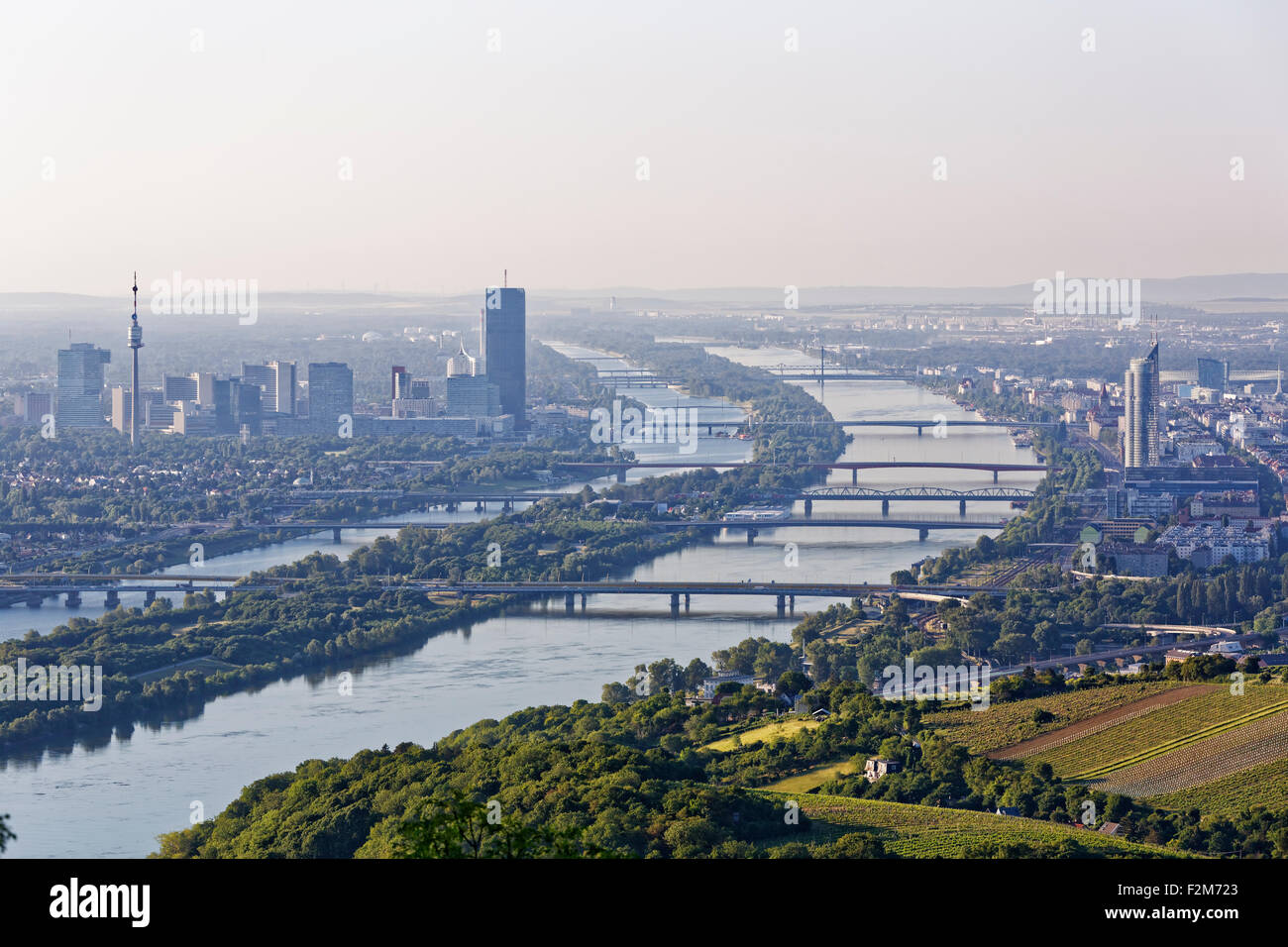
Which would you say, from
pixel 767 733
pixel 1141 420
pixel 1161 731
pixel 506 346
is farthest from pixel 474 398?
pixel 1161 731

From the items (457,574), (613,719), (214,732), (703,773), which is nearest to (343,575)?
(457,574)

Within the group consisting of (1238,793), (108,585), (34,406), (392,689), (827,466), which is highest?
(34,406)

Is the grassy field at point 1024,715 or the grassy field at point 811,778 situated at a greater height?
the grassy field at point 1024,715

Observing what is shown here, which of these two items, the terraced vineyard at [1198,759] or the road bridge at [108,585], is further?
the road bridge at [108,585]

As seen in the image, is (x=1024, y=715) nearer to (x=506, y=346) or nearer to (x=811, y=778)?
(x=811, y=778)

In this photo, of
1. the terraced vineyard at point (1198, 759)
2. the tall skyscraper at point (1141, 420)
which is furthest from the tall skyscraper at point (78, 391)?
the terraced vineyard at point (1198, 759)

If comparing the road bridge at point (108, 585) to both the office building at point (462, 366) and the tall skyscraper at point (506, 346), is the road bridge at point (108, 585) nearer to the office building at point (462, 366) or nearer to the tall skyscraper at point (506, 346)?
the tall skyscraper at point (506, 346)
